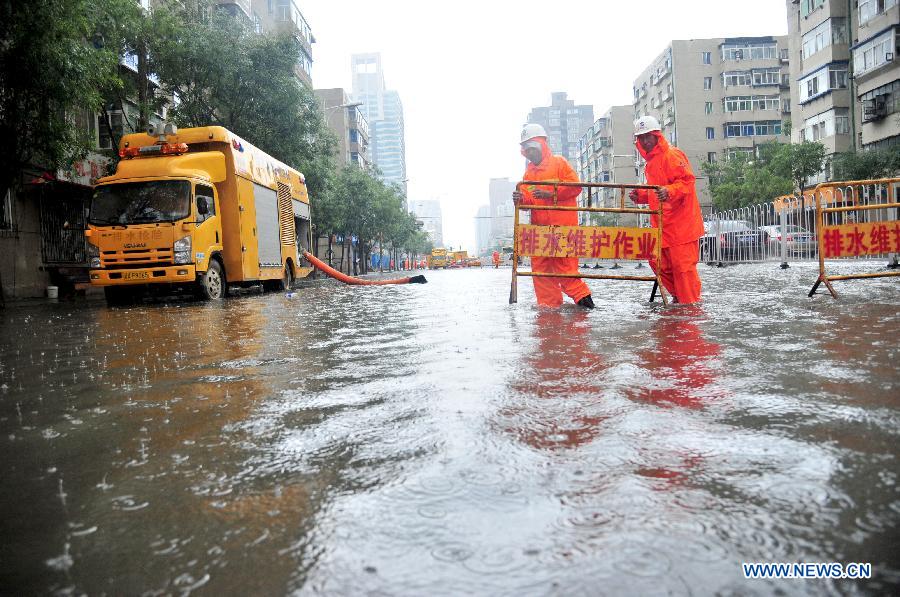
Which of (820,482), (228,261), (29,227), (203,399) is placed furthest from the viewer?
(29,227)

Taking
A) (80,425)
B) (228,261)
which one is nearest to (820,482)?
(80,425)

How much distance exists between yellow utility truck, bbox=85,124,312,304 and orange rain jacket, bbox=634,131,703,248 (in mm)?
7986

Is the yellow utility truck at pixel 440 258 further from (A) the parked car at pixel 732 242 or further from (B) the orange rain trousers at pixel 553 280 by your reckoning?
(B) the orange rain trousers at pixel 553 280

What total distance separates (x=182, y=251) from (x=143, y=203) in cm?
114

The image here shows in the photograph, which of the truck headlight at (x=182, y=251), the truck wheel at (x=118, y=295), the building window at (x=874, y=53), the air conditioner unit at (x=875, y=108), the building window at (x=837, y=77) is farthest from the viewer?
the building window at (x=837, y=77)

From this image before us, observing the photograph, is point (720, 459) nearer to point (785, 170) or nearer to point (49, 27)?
point (49, 27)

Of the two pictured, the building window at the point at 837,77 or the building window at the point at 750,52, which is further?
the building window at the point at 750,52

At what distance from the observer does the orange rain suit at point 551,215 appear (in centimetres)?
834

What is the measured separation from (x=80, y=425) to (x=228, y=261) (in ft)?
38.6

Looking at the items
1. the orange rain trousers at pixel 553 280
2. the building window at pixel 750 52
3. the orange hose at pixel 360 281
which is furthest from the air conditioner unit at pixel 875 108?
the orange rain trousers at pixel 553 280

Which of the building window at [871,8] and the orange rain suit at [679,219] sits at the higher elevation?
the building window at [871,8]

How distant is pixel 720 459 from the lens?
6.71 ft

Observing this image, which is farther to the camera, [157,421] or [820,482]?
[157,421]

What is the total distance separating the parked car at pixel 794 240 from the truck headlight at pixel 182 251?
15.2m
